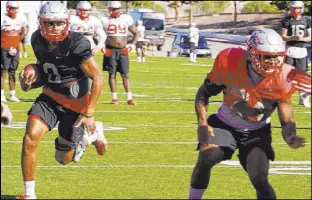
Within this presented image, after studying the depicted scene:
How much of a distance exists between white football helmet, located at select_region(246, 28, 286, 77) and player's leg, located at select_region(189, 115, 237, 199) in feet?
1.84

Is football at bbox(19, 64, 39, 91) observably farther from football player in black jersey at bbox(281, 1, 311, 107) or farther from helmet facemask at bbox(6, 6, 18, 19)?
helmet facemask at bbox(6, 6, 18, 19)

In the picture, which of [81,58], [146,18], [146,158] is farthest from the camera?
[146,18]

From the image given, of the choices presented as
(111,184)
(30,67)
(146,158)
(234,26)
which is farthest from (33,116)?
(234,26)

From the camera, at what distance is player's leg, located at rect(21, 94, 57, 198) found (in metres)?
8.66

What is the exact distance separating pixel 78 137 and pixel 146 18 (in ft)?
169

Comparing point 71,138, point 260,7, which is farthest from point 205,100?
point 260,7

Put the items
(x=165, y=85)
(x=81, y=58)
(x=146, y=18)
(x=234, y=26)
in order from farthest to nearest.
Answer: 1. (x=234, y=26)
2. (x=146, y=18)
3. (x=165, y=85)
4. (x=81, y=58)

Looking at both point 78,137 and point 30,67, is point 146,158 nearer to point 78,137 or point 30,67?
point 78,137

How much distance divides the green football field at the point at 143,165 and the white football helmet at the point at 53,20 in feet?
4.78

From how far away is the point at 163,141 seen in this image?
1342cm

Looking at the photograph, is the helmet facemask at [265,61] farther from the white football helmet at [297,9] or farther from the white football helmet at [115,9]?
the white football helmet at [115,9]

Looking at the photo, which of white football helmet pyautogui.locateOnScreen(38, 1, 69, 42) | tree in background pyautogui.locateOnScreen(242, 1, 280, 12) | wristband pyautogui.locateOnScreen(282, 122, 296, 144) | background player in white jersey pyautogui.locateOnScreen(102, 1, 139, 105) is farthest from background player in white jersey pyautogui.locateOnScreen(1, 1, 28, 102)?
tree in background pyautogui.locateOnScreen(242, 1, 280, 12)

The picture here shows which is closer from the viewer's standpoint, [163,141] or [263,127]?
[263,127]

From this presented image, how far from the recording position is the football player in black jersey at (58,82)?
8875 mm
